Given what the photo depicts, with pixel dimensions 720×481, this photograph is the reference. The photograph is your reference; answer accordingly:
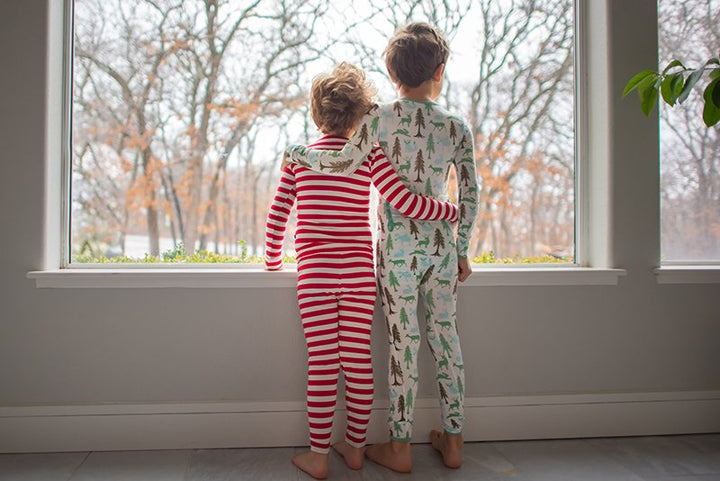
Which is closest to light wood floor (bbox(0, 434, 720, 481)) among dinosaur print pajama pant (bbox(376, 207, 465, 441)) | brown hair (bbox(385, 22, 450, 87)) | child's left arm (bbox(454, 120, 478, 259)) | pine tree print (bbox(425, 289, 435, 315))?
dinosaur print pajama pant (bbox(376, 207, 465, 441))

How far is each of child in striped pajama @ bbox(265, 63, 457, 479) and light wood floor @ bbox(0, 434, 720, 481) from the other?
174mm

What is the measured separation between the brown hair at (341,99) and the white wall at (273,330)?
638 millimetres

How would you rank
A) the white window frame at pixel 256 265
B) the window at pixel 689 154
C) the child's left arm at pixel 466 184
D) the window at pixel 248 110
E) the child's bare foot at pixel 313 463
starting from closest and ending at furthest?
the child's bare foot at pixel 313 463 → the child's left arm at pixel 466 184 → the white window frame at pixel 256 265 → the window at pixel 248 110 → the window at pixel 689 154

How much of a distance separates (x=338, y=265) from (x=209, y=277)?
0.51 metres

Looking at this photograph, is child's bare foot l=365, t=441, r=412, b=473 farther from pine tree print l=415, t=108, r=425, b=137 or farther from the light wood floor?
pine tree print l=415, t=108, r=425, b=137

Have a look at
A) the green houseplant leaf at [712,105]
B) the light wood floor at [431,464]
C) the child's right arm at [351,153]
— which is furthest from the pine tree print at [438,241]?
the green houseplant leaf at [712,105]

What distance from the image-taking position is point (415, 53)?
1.69m

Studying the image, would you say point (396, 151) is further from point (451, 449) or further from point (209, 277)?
point (451, 449)

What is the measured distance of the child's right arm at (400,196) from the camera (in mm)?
1672

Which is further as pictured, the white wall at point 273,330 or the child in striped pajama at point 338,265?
the white wall at point 273,330

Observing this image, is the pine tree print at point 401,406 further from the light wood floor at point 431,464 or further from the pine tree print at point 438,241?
the pine tree print at point 438,241

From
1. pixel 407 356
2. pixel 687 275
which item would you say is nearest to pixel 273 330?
pixel 407 356

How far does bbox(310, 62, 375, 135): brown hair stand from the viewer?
1.72 metres

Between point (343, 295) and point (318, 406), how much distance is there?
373 mm
